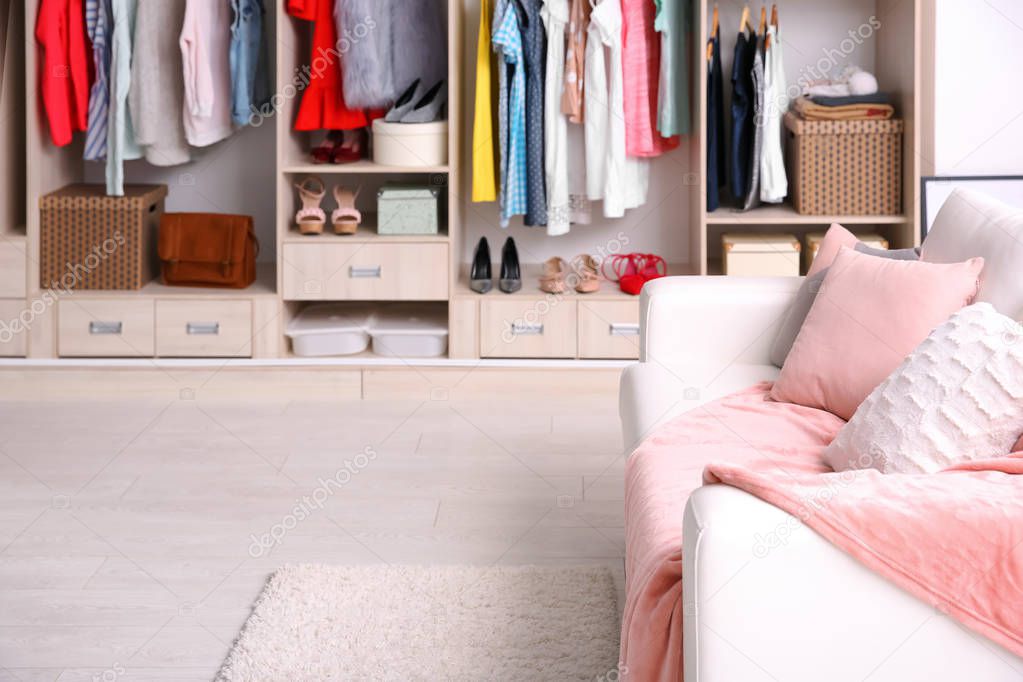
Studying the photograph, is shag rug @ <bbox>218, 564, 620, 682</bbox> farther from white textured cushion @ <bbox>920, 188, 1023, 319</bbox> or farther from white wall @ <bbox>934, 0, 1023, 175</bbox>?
white wall @ <bbox>934, 0, 1023, 175</bbox>

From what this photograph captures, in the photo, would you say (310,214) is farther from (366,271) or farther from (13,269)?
(13,269)

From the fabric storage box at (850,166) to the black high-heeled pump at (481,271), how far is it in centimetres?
106

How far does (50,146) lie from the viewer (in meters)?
4.60

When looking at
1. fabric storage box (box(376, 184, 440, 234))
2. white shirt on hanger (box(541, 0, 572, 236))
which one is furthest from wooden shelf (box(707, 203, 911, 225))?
fabric storage box (box(376, 184, 440, 234))

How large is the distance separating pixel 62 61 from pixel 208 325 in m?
0.99

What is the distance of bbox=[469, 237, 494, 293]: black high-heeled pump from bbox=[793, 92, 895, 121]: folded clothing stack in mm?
1142

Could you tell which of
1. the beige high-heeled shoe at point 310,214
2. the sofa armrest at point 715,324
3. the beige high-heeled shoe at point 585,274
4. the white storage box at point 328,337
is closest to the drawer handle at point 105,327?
the white storage box at point 328,337

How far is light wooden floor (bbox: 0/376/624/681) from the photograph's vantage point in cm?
268

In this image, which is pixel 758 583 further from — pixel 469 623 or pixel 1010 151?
pixel 1010 151

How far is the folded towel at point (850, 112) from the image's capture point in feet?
14.3

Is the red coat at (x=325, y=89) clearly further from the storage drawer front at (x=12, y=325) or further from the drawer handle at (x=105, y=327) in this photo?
the storage drawer front at (x=12, y=325)

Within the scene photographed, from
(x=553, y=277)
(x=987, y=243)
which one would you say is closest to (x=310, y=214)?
(x=553, y=277)

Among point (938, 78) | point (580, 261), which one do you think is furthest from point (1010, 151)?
point (580, 261)

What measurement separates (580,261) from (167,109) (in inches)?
58.2
